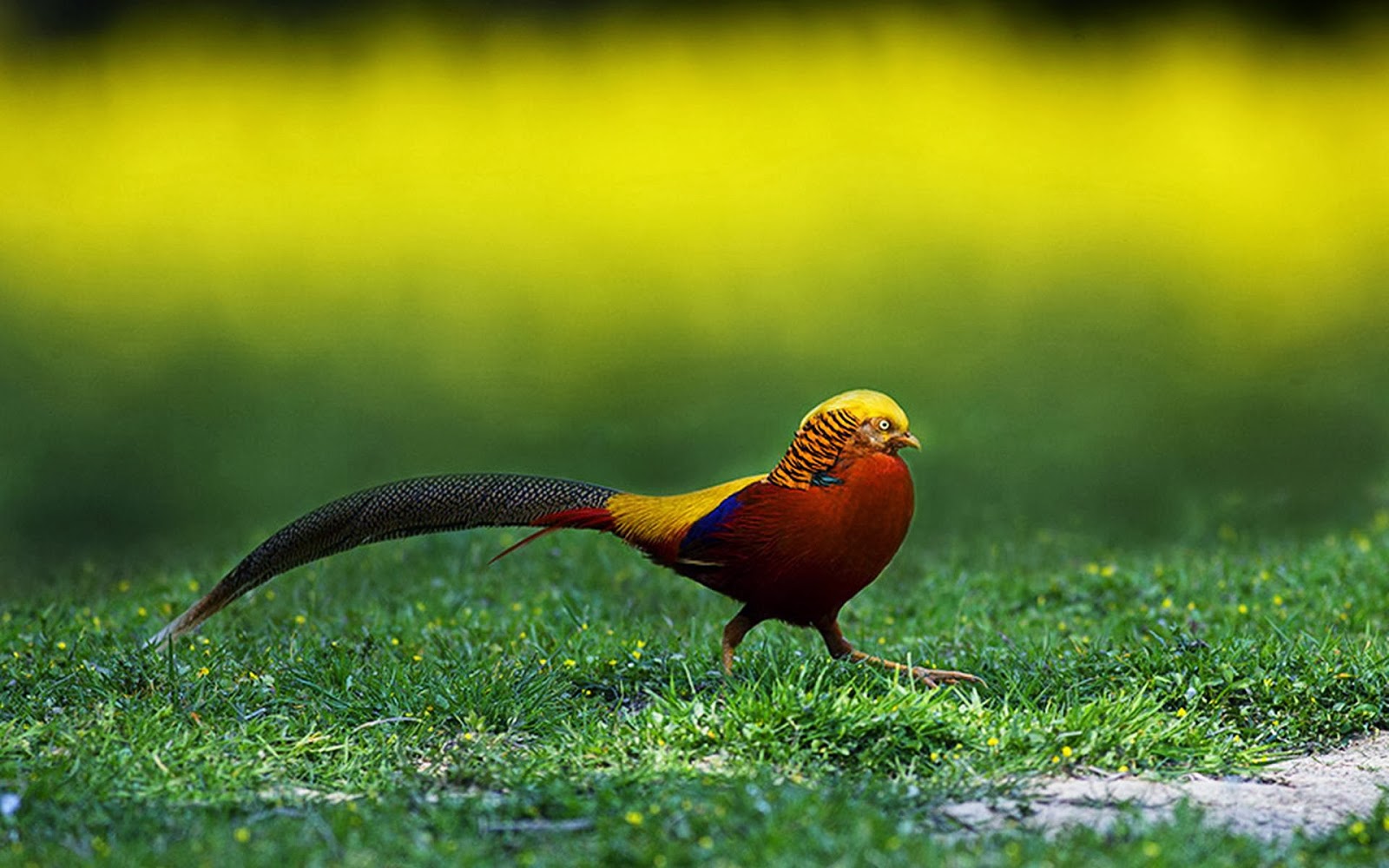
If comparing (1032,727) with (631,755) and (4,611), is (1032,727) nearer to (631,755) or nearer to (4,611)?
(631,755)

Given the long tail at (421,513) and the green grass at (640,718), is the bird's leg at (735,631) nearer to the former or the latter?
the green grass at (640,718)

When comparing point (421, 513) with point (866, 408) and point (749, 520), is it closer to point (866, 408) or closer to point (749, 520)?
point (749, 520)

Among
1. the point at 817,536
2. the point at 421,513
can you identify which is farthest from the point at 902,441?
the point at 421,513

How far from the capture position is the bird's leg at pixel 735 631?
5.20 m

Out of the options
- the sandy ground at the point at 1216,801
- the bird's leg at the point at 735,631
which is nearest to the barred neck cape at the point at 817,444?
the bird's leg at the point at 735,631

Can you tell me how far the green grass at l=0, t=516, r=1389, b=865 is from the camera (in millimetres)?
4086

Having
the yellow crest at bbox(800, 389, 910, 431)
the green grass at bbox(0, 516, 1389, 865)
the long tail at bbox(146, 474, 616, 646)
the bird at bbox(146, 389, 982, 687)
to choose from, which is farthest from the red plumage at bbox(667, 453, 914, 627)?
the long tail at bbox(146, 474, 616, 646)

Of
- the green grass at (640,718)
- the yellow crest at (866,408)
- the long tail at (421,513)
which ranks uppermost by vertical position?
the yellow crest at (866,408)

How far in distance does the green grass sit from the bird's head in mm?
681

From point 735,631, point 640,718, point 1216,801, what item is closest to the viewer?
point 1216,801

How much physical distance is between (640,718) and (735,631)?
47 cm

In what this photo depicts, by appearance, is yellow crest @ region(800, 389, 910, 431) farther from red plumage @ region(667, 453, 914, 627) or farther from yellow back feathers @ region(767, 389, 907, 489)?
red plumage @ region(667, 453, 914, 627)

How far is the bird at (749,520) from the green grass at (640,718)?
22 cm

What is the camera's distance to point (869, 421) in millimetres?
5016
